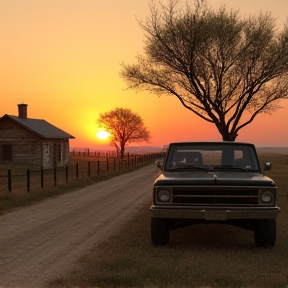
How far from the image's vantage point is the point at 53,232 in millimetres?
10047

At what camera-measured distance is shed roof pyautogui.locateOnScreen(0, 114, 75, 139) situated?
143 feet

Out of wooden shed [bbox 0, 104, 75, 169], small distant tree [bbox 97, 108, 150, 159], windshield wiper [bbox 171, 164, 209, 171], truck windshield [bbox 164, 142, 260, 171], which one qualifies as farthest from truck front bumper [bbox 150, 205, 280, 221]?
small distant tree [bbox 97, 108, 150, 159]

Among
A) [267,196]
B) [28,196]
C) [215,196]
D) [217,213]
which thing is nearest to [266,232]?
[267,196]

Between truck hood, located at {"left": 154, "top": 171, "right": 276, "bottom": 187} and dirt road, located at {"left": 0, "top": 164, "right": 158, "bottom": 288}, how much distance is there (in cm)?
199

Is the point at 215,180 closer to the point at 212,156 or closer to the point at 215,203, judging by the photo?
the point at 215,203

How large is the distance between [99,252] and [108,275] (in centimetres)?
156

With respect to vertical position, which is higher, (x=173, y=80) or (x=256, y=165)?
(x=173, y=80)

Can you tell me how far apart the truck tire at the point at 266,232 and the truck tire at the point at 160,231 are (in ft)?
5.38

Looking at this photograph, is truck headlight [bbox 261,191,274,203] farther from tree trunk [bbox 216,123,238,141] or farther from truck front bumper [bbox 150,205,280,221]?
tree trunk [bbox 216,123,238,141]

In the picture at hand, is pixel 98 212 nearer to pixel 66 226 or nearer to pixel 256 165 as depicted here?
pixel 66 226

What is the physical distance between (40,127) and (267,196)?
41002 millimetres

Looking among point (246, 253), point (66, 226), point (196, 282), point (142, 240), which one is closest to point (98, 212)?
point (66, 226)

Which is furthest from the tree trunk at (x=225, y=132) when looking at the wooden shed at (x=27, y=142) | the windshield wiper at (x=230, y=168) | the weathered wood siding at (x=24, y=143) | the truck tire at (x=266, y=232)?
the truck tire at (x=266, y=232)

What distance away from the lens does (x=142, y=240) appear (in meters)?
8.77
